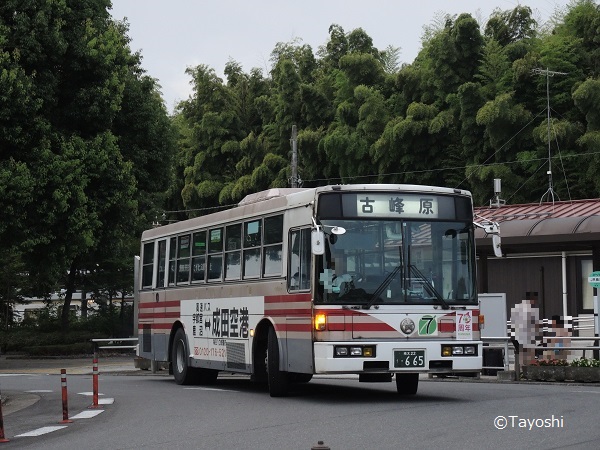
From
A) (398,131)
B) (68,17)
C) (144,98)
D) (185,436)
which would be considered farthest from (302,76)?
(185,436)

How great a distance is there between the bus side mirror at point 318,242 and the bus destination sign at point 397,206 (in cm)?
103

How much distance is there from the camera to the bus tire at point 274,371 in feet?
59.2

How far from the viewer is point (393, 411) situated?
50.5 ft

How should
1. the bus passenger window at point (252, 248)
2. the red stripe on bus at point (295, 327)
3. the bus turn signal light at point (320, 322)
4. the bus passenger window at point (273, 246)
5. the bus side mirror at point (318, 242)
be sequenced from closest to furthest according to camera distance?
the bus side mirror at point (318, 242) < the bus turn signal light at point (320, 322) < the red stripe on bus at point (295, 327) < the bus passenger window at point (273, 246) < the bus passenger window at point (252, 248)

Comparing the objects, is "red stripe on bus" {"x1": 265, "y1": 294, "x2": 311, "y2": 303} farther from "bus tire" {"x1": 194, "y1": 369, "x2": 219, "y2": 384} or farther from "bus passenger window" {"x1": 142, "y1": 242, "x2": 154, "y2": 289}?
"bus passenger window" {"x1": 142, "y1": 242, "x2": 154, "y2": 289}

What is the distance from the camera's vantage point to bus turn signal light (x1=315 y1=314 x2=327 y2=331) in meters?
16.6

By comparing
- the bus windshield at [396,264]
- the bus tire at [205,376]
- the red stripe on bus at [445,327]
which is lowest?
the bus tire at [205,376]

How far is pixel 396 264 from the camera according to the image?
1692cm

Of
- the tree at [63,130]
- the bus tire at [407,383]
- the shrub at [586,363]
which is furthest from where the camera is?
the tree at [63,130]

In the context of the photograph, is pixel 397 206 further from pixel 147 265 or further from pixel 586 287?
pixel 586 287

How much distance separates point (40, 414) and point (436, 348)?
610cm

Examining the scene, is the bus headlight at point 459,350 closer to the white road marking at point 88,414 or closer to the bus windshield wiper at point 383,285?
the bus windshield wiper at point 383,285

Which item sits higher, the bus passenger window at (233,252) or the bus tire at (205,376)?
the bus passenger window at (233,252)

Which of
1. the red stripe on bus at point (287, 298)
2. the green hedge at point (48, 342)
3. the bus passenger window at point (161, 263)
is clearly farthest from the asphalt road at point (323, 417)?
the green hedge at point (48, 342)
